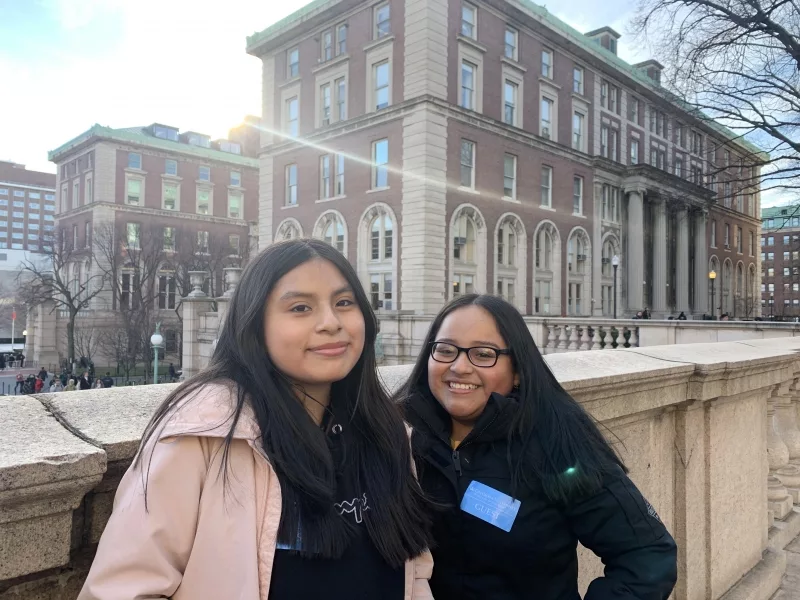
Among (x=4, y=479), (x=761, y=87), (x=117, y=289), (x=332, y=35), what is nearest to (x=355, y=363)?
(x=4, y=479)

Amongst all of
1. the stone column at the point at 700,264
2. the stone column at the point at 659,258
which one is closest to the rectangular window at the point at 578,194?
the stone column at the point at 659,258

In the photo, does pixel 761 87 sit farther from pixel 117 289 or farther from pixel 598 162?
pixel 117 289

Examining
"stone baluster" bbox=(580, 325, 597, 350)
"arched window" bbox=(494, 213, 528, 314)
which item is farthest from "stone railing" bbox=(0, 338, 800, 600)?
"arched window" bbox=(494, 213, 528, 314)

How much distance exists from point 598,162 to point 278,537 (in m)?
41.6

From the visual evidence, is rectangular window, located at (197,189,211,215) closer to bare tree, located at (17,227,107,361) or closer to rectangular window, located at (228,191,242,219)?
rectangular window, located at (228,191,242,219)

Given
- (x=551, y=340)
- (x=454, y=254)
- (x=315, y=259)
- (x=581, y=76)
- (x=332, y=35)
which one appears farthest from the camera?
(x=581, y=76)

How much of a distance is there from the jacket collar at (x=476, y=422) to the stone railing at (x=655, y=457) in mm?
460

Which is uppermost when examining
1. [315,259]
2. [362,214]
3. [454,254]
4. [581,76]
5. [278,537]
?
[581,76]

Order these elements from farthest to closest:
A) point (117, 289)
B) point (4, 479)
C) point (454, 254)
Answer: point (117, 289), point (454, 254), point (4, 479)

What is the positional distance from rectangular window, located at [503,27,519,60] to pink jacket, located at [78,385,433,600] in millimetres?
34961

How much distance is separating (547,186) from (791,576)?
33185mm

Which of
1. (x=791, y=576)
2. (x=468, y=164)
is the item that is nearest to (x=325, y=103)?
(x=468, y=164)

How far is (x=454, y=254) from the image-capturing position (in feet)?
99.5

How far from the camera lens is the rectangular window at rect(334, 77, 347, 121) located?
3275cm
